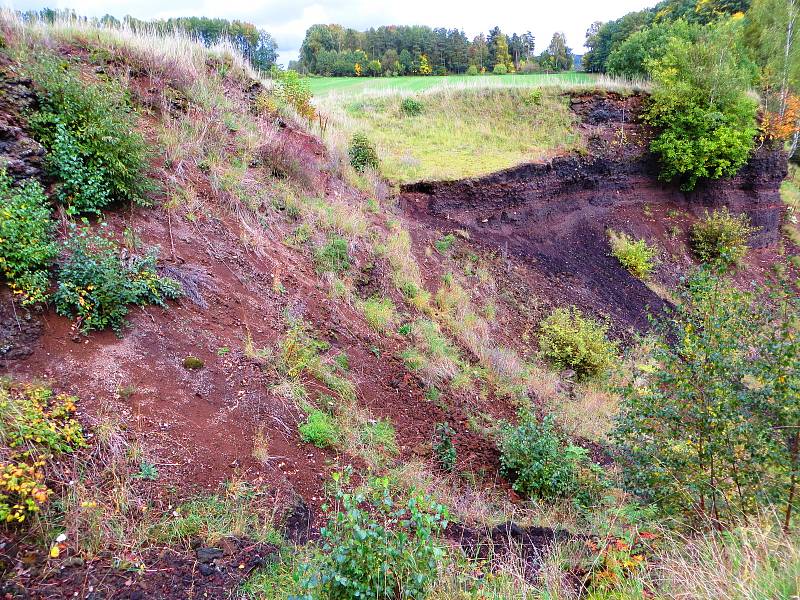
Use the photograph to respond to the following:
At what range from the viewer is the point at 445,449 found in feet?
18.4

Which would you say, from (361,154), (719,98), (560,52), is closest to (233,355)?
(361,154)

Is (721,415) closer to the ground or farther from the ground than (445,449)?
farther from the ground

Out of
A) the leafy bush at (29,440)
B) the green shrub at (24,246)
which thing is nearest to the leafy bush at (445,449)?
the leafy bush at (29,440)

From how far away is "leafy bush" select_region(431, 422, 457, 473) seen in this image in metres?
5.49

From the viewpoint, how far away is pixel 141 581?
293 cm

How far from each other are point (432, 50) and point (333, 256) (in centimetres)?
6441

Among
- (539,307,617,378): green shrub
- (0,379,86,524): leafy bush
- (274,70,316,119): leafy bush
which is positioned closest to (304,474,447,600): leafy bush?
(0,379,86,524): leafy bush

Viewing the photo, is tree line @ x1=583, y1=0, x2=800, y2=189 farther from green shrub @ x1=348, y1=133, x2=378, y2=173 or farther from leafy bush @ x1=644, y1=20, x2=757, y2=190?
green shrub @ x1=348, y1=133, x2=378, y2=173

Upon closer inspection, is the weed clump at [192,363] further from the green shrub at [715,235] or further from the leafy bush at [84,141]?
the green shrub at [715,235]

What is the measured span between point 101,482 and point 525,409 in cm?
567

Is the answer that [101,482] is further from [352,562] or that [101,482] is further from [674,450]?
[674,450]

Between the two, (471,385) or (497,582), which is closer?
(497,582)

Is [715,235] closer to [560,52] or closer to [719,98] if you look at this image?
[719,98]

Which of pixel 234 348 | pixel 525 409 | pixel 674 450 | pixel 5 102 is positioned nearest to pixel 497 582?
pixel 674 450
